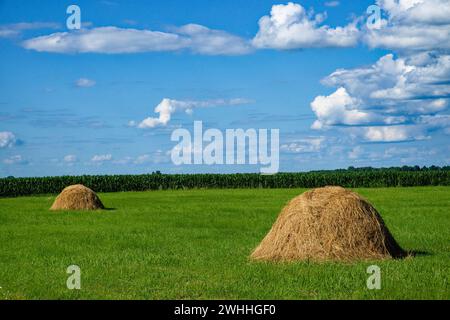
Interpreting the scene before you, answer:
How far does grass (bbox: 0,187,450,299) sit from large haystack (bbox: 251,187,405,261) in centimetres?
68

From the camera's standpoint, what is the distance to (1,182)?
7762 centimetres

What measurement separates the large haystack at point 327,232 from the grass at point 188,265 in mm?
682

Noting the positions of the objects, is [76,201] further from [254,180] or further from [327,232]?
[254,180]

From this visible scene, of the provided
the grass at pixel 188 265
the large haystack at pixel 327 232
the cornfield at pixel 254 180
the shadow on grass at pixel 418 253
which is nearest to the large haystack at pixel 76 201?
the grass at pixel 188 265

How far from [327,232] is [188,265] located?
386 cm

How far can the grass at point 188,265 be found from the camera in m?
13.7

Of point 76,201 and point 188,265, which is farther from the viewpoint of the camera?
point 76,201

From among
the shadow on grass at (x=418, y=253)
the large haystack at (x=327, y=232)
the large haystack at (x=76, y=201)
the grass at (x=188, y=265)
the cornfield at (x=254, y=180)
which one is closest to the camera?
the grass at (x=188, y=265)

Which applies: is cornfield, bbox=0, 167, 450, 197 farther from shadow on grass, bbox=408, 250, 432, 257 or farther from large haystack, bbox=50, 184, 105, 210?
shadow on grass, bbox=408, 250, 432, 257

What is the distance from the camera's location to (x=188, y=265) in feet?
57.9

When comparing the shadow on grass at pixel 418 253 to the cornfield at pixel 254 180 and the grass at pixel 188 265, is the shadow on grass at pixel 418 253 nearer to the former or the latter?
the grass at pixel 188 265

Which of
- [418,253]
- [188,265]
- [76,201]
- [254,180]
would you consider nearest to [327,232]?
[188,265]
